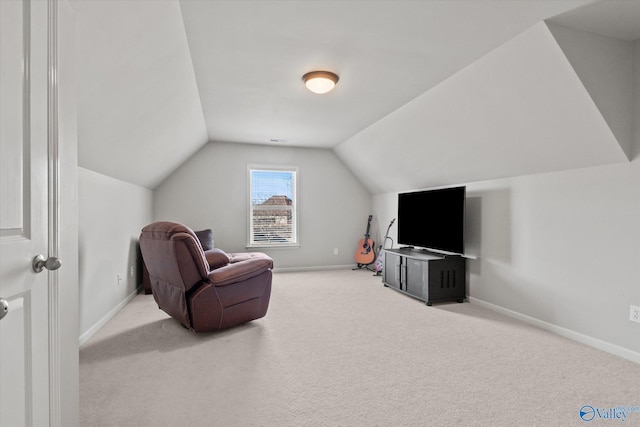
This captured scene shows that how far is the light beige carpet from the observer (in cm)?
181

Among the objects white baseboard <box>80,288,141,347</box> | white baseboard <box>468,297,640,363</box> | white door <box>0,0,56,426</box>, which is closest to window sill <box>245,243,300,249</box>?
white baseboard <box>80,288,141,347</box>

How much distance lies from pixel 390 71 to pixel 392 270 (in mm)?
2836

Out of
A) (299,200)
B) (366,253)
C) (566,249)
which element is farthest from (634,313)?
(299,200)

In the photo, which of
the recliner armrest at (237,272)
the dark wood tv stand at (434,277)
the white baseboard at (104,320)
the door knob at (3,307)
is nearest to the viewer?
the door knob at (3,307)

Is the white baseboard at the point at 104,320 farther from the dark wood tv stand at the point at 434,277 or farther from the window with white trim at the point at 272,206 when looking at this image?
the dark wood tv stand at the point at 434,277

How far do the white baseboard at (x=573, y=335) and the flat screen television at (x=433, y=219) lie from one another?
2.62 feet

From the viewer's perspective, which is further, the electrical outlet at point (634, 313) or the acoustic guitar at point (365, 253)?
the acoustic guitar at point (365, 253)

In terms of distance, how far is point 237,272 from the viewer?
3.00 meters

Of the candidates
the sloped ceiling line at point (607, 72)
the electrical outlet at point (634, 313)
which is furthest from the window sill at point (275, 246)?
the sloped ceiling line at point (607, 72)

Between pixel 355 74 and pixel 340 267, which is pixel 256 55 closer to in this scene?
pixel 355 74

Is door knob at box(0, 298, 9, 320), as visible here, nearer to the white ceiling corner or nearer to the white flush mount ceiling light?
the white ceiling corner

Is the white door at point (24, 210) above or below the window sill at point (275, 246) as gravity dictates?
above

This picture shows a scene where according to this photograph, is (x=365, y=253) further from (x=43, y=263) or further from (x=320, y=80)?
(x=43, y=263)

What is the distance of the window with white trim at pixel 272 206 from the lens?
20.1ft
